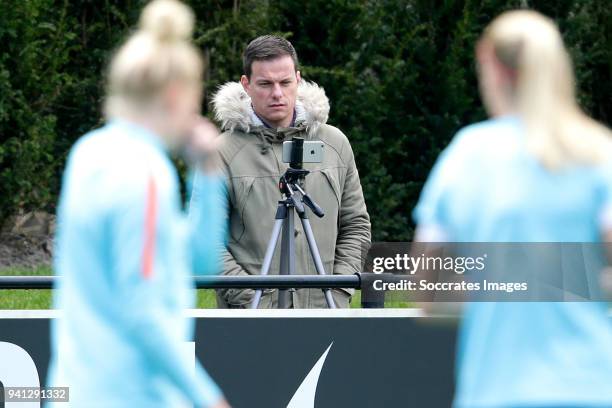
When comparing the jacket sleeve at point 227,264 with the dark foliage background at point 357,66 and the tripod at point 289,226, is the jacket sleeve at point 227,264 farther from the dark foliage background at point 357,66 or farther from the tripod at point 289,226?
the dark foliage background at point 357,66

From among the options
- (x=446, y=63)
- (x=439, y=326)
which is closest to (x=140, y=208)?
(x=439, y=326)

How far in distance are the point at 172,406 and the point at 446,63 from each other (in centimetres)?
1114

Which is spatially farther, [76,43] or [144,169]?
[76,43]

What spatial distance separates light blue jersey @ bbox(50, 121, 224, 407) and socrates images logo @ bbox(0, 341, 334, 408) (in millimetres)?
2850

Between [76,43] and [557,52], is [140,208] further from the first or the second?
[76,43]

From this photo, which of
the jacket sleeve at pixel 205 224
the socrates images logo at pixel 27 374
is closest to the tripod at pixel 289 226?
the socrates images logo at pixel 27 374

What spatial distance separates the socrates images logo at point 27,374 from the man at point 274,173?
1.07 feet

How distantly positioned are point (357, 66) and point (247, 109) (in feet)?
25.3

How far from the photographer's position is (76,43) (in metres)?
14.4

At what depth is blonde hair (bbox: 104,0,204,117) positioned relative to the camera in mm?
3137

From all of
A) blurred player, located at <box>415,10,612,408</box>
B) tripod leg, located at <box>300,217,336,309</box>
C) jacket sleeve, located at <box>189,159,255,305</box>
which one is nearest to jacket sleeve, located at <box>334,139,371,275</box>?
tripod leg, located at <box>300,217,336,309</box>

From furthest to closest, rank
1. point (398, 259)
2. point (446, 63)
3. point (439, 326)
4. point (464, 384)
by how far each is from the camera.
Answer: point (446, 63) → point (398, 259) → point (439, 326) → point (464, 384)

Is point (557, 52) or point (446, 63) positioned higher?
point (446, 63)

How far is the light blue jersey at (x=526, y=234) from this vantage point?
10.5 ft
